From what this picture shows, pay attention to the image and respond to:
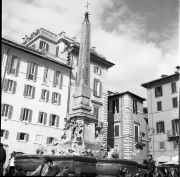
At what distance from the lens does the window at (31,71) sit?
2434cm

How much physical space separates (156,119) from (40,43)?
701 inches

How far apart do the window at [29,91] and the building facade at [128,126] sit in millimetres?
13188

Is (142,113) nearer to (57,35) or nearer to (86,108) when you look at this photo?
(57,35)

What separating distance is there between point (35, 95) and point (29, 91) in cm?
75

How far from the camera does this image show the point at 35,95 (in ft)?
79.8

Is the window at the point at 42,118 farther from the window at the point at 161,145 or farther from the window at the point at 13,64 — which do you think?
the window at the point at 161,145

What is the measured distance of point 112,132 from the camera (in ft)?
107

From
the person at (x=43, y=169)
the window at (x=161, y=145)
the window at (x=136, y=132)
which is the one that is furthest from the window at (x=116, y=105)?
the person at (x=43, y=169)

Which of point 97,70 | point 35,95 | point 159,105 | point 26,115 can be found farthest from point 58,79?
point 159,105

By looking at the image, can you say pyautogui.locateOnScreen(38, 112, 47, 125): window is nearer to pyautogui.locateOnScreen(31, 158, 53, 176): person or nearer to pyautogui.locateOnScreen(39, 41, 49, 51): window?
pyautogui.locateOnScreen(39, 41, 49, 51): window

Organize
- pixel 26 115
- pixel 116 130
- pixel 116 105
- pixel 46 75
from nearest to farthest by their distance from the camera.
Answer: pixel 26 115
pixel 46 75
pixel 116 130
pixel 116 105

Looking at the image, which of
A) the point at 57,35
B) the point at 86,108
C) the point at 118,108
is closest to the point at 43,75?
the point at 57,35

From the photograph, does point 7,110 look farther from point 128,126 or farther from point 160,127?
point 160,127

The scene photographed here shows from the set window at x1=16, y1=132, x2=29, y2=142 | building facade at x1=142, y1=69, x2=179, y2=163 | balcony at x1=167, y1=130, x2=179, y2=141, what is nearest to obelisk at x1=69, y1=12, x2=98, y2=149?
window at x1=16, y1=132, x2=29, y2=142
